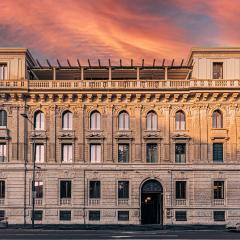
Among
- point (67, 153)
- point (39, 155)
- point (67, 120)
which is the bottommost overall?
point (39, 155)

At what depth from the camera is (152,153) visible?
72.7 meters

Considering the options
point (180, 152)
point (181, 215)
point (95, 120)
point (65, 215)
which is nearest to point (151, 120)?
point (180, 152)

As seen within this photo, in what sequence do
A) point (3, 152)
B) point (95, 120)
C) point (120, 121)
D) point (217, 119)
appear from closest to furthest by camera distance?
point (3, 152), point (217, 119), point (120, 121), point (95, 120)

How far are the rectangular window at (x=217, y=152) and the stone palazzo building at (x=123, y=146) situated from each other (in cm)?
12

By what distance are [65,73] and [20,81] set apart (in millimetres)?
8108

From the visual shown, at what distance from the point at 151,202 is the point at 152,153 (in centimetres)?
603

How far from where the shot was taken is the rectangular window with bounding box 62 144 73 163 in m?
72.8

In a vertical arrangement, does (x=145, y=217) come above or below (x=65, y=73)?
below

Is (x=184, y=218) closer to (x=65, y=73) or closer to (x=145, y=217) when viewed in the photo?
(x=145, y=217)

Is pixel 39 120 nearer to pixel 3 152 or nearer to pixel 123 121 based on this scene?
pixel 3 152

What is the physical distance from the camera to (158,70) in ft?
258

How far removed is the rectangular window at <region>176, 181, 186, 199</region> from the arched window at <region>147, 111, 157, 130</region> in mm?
7111

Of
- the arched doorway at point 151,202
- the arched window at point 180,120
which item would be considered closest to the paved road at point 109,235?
the arched doorway at point 151,202

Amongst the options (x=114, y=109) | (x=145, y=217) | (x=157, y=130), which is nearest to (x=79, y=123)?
(x=114, y=109)
